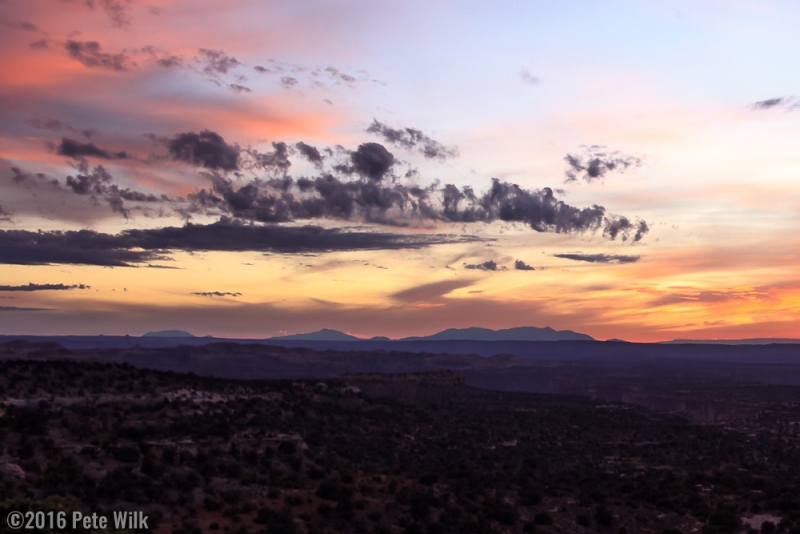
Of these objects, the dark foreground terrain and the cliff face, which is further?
the cliff face

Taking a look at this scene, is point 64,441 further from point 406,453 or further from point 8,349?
point 8,349

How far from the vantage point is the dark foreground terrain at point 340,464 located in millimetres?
28156

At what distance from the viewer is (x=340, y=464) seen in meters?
39.8

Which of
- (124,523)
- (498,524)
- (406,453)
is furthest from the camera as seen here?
(406,453)

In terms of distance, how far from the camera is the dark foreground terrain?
28.2 metres

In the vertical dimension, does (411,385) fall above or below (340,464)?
below

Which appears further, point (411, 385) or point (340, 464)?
point (411, 385)

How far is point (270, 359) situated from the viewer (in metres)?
192

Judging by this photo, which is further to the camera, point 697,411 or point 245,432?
point 697,411

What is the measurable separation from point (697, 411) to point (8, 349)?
120373 mm

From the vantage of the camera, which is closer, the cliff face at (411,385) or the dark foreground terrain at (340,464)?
the dark foreground terrain at (340,464)

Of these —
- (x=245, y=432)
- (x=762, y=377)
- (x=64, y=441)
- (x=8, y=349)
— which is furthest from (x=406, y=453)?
(x=762, y=377)

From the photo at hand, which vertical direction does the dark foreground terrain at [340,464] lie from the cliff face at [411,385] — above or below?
above

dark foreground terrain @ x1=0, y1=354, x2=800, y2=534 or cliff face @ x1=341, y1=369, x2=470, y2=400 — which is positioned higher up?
dark foreground terrain @ x1=0, y1=354, x2=800, y2=534
